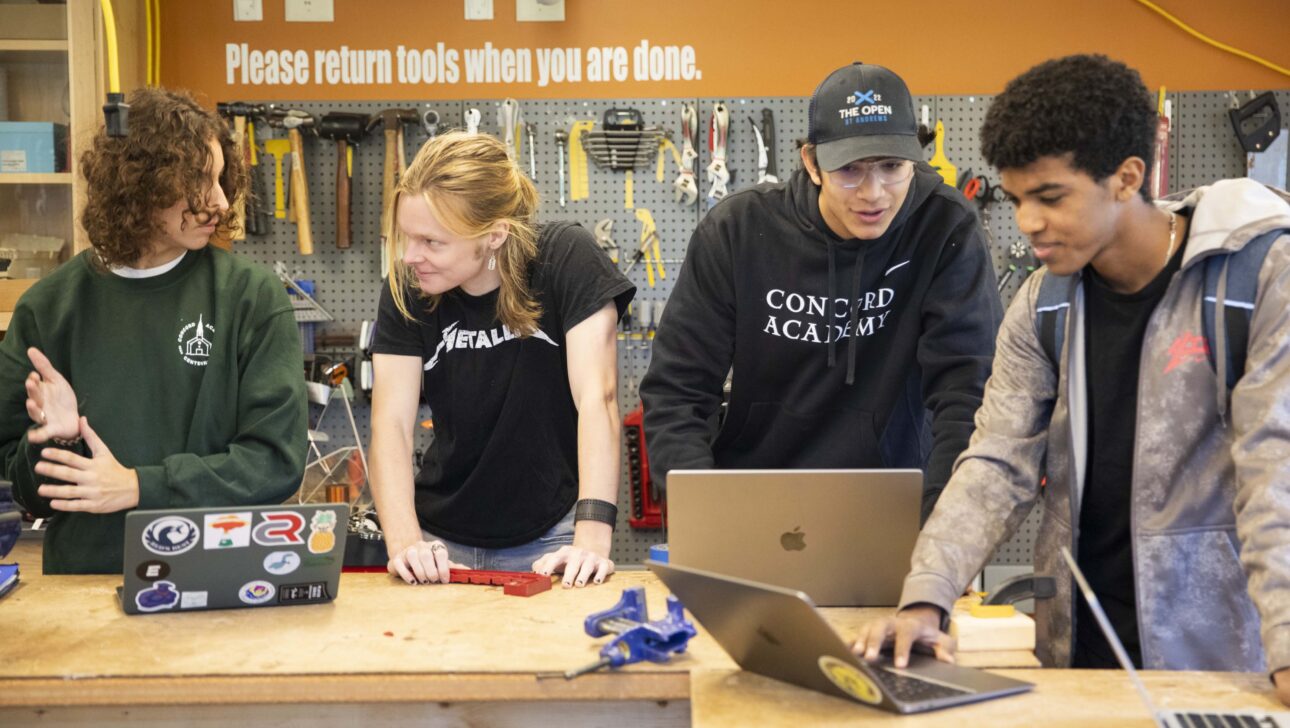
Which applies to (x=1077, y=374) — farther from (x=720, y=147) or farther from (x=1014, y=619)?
(x=720, y=147)

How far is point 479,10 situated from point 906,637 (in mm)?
3489

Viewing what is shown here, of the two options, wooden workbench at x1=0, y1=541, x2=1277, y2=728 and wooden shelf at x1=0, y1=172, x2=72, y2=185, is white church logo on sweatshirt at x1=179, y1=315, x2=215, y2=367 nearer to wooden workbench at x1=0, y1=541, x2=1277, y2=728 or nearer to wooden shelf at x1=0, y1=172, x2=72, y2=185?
wooden workbench at x1=0, y1=541, x2=1277, y2=728

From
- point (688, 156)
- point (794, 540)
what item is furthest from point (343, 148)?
point (794, 540)

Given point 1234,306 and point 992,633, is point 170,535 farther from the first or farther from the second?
point 1234,306

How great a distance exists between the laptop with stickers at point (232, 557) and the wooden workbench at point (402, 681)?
2.6 inches

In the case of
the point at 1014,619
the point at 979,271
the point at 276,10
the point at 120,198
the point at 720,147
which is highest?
the point at 276,10

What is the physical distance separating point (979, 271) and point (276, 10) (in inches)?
127

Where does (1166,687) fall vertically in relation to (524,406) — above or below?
below

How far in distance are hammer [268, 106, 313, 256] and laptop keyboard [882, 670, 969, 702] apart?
3190 mm

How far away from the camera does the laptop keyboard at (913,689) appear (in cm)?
145

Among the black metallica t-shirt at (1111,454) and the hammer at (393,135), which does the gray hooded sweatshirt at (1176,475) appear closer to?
the black metallica t-shirt at (1111,454)

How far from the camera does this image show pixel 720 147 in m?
4.28

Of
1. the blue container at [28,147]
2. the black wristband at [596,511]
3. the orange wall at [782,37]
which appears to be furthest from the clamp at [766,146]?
the blue container at [28,147]

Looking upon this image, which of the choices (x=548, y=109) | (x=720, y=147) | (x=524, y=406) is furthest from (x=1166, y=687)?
(x=548, y=109)
